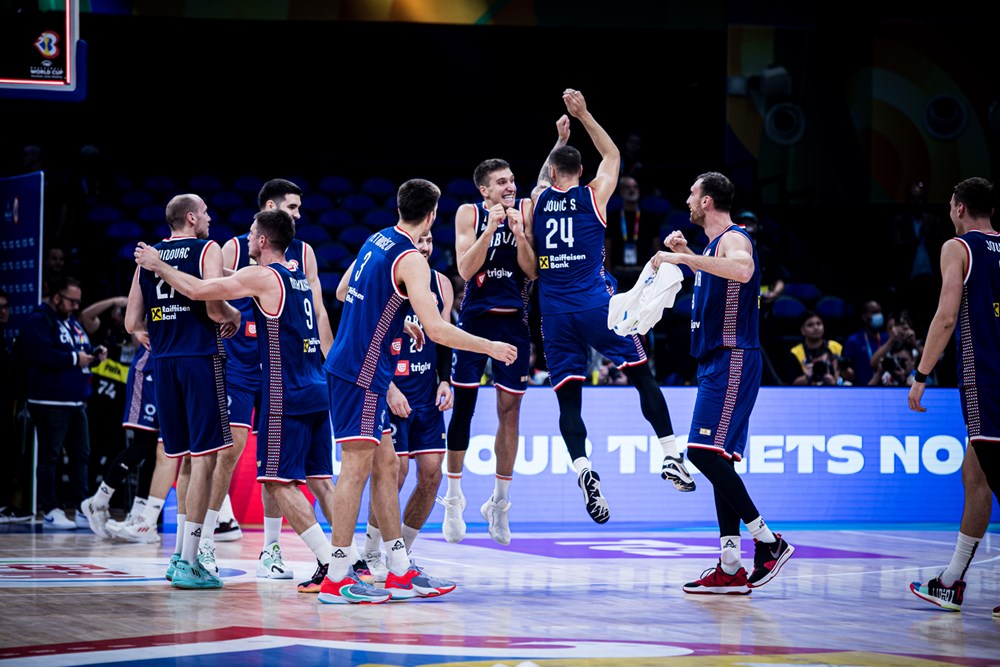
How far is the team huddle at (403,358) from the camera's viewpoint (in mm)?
6520

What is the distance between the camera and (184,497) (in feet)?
26.8

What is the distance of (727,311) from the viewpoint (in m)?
7.27

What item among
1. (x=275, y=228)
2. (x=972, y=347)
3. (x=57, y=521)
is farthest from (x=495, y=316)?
(x=57, y=521)

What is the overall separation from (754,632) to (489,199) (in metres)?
3.70

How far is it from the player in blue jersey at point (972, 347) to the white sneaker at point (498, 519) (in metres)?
2.84

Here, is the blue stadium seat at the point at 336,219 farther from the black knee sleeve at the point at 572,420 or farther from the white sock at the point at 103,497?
the black knee sleeve at the point at 572,420

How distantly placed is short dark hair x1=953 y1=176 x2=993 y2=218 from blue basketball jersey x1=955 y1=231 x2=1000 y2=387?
5.1 inches

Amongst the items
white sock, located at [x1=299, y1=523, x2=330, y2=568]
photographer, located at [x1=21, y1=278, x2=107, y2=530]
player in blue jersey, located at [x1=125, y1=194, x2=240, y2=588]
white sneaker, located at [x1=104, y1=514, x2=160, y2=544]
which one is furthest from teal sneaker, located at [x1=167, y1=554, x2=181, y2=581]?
photographer, located at [x1=21, y1=278, x2=107, y2=530]

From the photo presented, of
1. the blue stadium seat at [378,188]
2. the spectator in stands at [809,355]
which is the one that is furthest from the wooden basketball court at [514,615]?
the blue stadium seat at [378,188]

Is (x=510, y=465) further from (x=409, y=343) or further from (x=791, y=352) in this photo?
(x=791, y=352)

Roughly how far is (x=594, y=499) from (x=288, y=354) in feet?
6.92

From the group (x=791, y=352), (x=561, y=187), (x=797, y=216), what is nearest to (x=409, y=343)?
(x=561, y=187)

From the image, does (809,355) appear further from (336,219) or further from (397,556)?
(397,556)

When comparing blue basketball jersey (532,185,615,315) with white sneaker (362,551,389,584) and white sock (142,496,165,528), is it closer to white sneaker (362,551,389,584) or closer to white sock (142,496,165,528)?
white sneaker (362,551,389,584)
